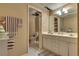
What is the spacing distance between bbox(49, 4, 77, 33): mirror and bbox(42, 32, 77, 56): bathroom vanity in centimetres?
6

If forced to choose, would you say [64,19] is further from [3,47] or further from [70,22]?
[3,47]

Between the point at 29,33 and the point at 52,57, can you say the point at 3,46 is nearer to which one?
the point at 29,33

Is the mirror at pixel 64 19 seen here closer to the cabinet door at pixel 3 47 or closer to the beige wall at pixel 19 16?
the beige wall at pixel 19 16

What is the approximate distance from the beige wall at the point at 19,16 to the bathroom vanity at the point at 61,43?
22 cm

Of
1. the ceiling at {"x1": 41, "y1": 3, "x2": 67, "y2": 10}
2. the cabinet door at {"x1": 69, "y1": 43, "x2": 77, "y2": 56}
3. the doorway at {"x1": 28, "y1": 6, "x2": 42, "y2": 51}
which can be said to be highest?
the ceiling at {"x1": 41, "y1": 3, "x2": 67, "y2": 10}

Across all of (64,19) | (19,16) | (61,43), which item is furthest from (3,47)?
(64,19)

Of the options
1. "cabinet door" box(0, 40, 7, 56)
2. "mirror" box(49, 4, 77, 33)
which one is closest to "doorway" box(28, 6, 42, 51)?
"mirror" box(49, 4, 77, 33)

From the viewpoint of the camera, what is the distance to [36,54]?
4.00ft

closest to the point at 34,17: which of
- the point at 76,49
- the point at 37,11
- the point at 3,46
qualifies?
the point at 37,11

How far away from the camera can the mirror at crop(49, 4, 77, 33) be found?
121 centimetres

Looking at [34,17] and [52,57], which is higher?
[34,17]

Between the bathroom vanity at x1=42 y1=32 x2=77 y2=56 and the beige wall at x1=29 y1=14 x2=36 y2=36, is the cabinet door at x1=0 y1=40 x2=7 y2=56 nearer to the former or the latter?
the beige wall at x1=29 y1=14 x2=36 y2=36

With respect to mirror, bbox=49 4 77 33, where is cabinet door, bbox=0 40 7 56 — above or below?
below

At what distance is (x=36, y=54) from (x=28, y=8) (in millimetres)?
499
